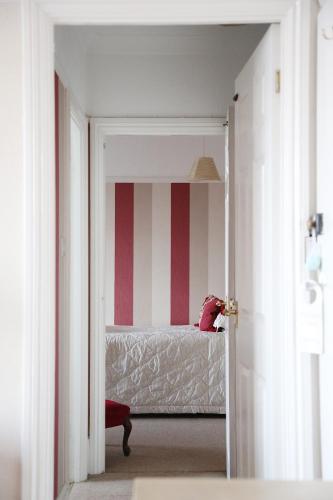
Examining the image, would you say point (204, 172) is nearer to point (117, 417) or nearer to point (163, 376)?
point (163, 376)

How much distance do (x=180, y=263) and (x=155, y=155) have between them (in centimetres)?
137

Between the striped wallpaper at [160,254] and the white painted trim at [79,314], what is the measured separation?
373cm

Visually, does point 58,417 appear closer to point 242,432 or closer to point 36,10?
point 242,432

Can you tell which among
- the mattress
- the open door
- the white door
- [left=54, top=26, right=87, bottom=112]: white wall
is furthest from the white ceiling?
the mattress

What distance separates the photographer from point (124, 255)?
7.91 metres

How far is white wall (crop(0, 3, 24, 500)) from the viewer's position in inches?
93.0

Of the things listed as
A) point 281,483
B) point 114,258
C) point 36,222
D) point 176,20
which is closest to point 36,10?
point 176,20

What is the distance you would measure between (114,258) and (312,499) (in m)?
6.84

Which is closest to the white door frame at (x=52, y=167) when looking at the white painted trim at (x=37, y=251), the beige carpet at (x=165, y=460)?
the white painted trim at (x=37, y=251)

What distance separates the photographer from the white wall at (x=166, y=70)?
4.22 metres

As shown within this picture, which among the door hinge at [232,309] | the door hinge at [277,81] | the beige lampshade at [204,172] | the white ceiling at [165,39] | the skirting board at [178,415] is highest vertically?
the white ceiling at [165,39]

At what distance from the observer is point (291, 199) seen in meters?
2.32

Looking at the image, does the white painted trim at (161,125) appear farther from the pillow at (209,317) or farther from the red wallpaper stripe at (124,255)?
the red wallpaper stripe at (124,255)

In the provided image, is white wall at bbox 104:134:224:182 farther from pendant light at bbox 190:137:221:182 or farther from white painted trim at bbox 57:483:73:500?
white painted trim at bbox 57:483:73:500
